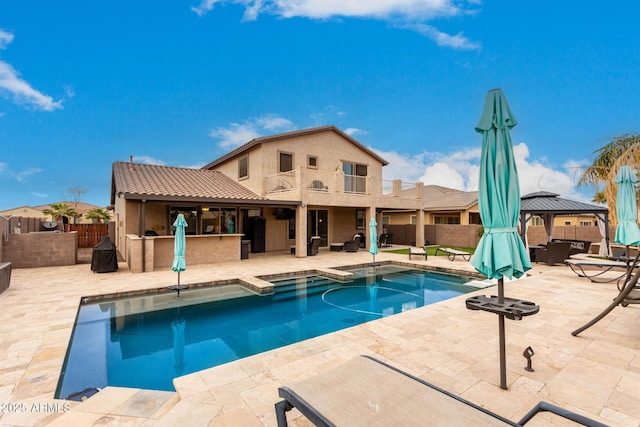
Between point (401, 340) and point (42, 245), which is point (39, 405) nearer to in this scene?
point (401, 340)

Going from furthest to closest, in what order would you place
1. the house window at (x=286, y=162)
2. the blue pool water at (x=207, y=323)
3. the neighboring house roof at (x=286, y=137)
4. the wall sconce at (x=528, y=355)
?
the house window at (x=286, y=162) → the neighboring house roof at (x=286, y=137) → the blue pool water at (x=207, y=323) → the wall sconce at (x=528, y=355)

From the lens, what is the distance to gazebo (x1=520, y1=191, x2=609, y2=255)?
42.0 feet

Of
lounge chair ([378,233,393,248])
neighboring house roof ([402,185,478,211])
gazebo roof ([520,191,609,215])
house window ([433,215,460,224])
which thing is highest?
neighboring house roof ([402,185,478,211])

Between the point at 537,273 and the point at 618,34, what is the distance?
17077 millimetres

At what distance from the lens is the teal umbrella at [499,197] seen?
3.22 meters

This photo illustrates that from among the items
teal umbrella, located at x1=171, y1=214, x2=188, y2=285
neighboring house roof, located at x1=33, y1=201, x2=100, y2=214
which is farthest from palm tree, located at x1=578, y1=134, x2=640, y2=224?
neighboring house roof, located at x1=33, y1=201, x2=100, y2=214

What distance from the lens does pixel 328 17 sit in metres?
19.4

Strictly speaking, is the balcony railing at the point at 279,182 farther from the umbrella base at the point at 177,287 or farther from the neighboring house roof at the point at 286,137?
the umbrella base at the point at 177,287

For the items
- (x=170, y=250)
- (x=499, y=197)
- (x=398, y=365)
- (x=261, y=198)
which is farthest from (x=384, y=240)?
(x=499, y=197)

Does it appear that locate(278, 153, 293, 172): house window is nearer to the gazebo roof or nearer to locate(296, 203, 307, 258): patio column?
locate(296, 203, 307, 258): patio column

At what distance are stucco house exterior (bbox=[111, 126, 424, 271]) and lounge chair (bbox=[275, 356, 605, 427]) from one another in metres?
10.3

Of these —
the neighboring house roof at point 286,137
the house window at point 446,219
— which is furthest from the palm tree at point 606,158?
the house window at point 446,219

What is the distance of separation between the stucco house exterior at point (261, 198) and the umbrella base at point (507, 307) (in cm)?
1068

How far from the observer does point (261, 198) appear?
15.6 m
